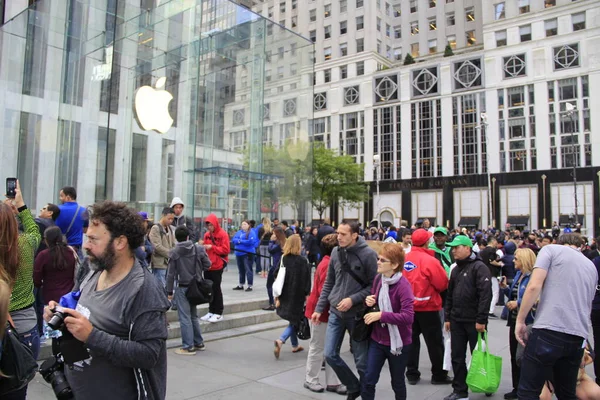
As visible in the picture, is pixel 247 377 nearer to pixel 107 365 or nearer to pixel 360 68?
pixel 107 365

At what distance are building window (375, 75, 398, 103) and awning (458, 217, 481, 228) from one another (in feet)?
53.9

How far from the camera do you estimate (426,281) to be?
5789 millimetres

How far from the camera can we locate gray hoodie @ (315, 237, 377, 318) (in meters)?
5.00

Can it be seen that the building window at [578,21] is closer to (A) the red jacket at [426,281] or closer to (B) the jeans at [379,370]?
(A) the red jacket at [426,281]

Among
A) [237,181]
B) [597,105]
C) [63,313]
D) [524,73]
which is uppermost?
[524,73]

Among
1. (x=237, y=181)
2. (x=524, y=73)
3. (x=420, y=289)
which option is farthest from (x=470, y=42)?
(x=420, y=289)

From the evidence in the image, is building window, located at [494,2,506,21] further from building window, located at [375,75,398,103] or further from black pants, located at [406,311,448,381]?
black pants, located at [406,311,448,381]

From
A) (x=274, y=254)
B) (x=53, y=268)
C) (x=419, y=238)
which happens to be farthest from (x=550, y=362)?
(x=274, y=254)

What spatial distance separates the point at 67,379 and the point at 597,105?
51199 mm

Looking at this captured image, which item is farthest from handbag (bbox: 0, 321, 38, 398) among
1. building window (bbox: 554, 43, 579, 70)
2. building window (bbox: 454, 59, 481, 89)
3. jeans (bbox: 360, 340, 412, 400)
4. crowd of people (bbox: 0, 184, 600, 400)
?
building window (bbox: 454, 59, 481, 89)

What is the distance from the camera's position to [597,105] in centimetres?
4300

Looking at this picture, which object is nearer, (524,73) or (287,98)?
(287,98)

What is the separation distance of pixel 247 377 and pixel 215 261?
2.85 metres

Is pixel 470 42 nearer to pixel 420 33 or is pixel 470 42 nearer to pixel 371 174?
pixel 420 33
